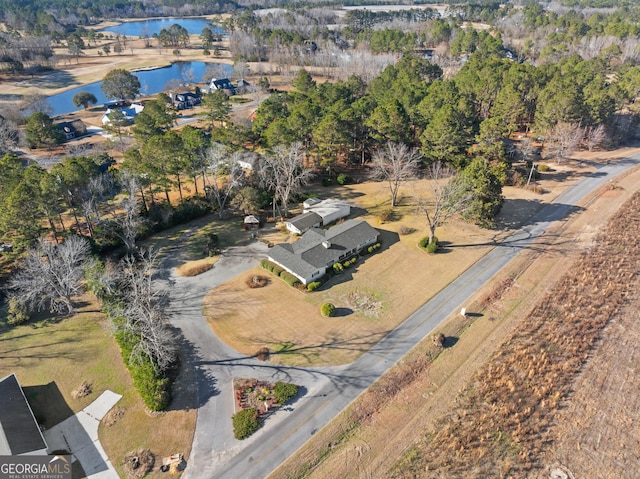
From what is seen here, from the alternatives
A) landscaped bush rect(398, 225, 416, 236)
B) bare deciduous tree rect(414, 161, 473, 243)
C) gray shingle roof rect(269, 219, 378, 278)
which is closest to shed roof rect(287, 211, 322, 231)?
gray shingle roof rect(269, 219, 378, 278)

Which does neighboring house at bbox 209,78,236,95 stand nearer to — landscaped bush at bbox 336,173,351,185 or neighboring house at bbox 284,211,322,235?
landscaped bush at bbox 336,173,351,185

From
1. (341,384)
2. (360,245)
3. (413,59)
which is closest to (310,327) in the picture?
(341,384)

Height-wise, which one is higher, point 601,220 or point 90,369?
point 601,220

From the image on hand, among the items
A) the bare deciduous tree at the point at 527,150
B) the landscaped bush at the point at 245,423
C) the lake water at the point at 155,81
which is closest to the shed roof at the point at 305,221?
the landscaped bush at the point at 245,423

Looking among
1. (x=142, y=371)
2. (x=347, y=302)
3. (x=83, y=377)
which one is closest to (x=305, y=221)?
(x=347, y=302)

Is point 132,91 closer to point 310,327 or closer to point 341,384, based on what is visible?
point 310,327

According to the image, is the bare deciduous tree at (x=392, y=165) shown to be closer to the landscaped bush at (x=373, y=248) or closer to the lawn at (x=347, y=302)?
the lawn at (x=347, y=302)

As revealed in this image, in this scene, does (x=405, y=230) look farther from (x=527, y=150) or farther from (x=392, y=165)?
(x=527, y=150)
